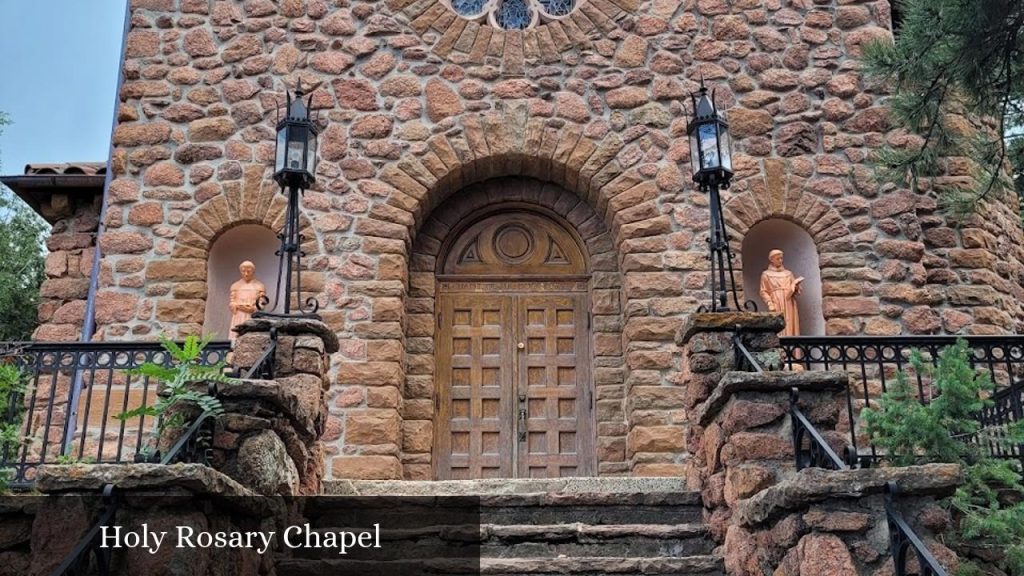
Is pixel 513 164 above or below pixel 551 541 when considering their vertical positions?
above

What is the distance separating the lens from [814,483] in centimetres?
379

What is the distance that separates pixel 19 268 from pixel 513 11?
9.87m

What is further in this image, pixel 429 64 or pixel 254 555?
pixel 429 64

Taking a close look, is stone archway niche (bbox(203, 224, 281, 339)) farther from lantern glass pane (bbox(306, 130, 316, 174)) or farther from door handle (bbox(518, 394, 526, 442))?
door handle (bbox(518, 394, 526, 442))

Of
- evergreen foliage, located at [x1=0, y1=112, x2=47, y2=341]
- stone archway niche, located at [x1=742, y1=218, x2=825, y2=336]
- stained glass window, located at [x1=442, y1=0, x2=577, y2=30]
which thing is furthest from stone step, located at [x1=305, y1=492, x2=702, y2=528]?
evergreen foliage, located at [x1=0, y1=112, x2=47, y2=341]

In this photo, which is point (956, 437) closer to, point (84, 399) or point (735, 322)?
point (735, 322)

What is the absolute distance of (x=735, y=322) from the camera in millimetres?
5543

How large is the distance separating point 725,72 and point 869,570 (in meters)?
6.19

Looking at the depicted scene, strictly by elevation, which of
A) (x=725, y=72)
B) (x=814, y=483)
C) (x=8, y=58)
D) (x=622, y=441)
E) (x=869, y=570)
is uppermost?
(x=8, y=58)

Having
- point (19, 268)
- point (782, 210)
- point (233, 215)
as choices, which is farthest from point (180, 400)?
point (19, 268)

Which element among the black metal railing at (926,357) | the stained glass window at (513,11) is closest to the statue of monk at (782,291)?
the black metal railing at (926,357)

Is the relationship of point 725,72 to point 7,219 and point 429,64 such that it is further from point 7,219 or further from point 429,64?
point 7,219

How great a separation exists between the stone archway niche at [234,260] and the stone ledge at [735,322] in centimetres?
450

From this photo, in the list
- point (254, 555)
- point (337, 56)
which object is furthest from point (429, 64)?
point (254, 555)
